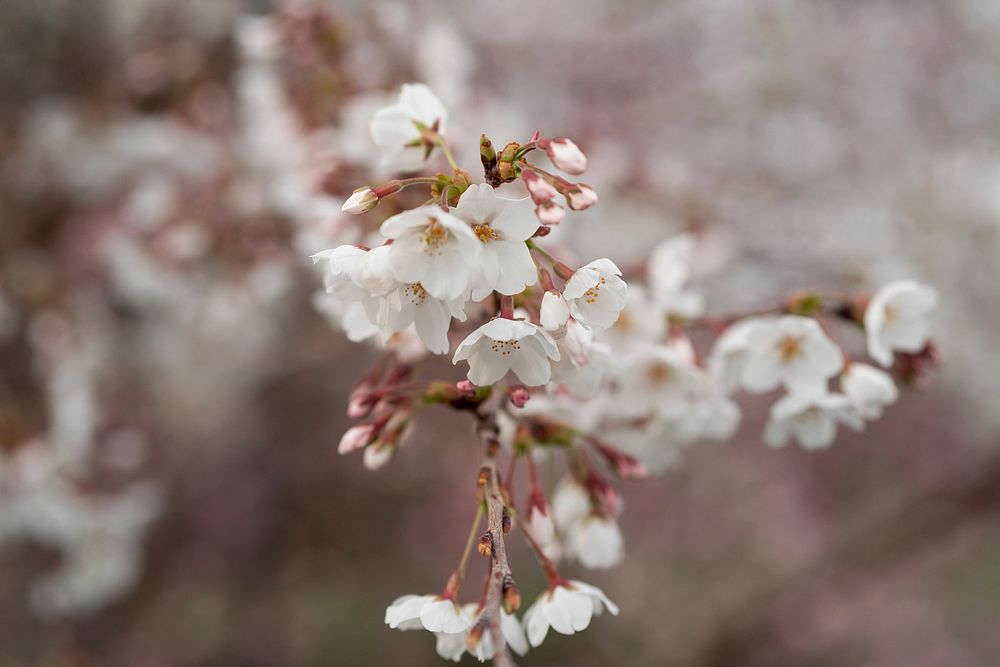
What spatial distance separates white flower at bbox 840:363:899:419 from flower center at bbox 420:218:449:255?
919mm

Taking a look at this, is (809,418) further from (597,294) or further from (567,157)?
(567,157)

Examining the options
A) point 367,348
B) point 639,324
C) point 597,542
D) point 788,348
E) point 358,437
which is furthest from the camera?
point 367,348

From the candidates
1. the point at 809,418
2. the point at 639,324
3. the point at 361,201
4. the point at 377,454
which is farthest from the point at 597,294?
the point at 809,418

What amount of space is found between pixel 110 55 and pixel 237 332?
1.46 meters

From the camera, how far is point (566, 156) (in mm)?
972

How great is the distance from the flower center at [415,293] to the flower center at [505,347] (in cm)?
12

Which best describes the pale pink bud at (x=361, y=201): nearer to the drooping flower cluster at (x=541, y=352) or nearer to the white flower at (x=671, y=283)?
the drooping flower cluster at (x=541, y=352)

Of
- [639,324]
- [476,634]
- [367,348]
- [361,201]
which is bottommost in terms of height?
[476,634]

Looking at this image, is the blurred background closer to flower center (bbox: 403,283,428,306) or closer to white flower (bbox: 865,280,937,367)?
flower center (bbox: 403,283,428,306)

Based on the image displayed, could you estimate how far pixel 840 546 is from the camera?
151 inches

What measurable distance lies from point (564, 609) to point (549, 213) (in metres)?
0.57

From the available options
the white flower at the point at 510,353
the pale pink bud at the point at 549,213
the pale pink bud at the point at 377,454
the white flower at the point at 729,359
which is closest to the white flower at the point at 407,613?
the pale pink bud at the point at 377,454

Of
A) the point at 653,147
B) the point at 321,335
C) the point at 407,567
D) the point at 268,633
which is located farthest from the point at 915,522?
the point at 268,633

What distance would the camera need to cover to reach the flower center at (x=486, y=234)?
0.93m
